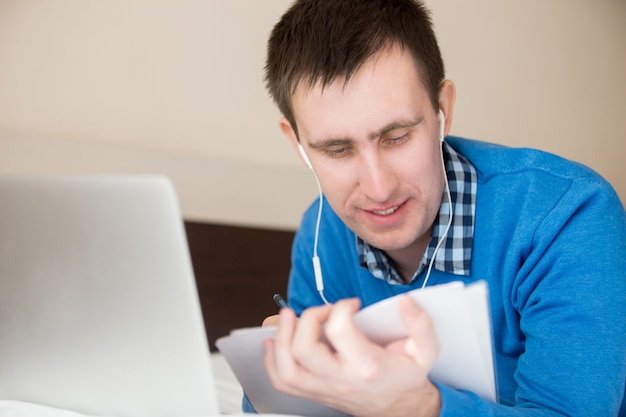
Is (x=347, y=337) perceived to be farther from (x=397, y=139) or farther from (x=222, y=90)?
(x=222, y=90)

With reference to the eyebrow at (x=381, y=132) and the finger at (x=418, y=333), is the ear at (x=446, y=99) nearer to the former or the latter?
the eyebrow at (x=381, y=132)

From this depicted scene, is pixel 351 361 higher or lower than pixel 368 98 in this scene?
lower

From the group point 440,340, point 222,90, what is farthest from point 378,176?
point 222,90

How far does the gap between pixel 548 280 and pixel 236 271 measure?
5.14ft

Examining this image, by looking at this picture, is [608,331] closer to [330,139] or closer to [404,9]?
[330,139]

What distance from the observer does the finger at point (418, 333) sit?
0.65 meters

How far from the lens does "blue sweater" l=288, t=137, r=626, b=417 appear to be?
0.92 m

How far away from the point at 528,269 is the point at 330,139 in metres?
0.34

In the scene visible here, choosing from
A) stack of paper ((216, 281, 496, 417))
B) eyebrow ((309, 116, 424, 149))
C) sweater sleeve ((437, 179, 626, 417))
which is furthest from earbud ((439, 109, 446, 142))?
stack of paper ((216, 281, 496, 417))

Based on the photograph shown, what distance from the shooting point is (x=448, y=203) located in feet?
3.92

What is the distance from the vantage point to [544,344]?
96cm

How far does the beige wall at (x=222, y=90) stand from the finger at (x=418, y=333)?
1.63 metres

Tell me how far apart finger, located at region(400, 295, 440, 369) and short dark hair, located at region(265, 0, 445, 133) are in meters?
0.50

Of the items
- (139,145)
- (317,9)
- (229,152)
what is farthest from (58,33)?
(317,9)
